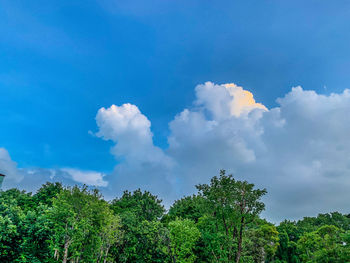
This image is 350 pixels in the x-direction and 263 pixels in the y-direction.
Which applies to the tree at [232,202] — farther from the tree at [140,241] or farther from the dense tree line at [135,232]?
the tree at [140,241]

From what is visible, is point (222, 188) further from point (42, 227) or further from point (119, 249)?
point (119, 249)

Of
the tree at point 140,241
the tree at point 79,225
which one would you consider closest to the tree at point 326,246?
the tree at point 140,241

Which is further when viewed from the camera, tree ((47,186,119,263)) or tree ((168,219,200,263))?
tree ((168,219,200,263))

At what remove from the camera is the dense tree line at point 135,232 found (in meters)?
27.1

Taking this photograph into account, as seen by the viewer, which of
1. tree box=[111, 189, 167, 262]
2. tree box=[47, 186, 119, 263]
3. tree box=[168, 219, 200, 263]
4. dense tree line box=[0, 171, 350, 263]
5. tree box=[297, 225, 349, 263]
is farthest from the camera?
tree box=[111, 189, 167, 262]

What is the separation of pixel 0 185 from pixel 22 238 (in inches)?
1142

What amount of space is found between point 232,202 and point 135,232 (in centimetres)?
2277

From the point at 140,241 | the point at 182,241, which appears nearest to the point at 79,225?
the point at 182,241

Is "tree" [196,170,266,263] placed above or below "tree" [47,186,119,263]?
above

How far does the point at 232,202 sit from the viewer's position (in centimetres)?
2781

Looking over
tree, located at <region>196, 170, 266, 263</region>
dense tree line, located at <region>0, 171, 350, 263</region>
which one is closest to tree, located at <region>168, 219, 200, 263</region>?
dense tree line, located at <region>0, 171, 350, 263</region>

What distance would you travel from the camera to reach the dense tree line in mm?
27078

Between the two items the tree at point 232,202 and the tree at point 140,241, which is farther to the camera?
the tree at point 140,241

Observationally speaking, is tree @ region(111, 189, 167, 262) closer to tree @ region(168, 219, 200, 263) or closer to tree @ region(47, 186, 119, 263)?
tree @ region(168, 219, 200, 263)
